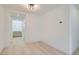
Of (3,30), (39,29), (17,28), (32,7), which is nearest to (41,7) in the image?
(32,7)

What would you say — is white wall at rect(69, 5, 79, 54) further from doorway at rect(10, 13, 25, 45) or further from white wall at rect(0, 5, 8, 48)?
white wall at rect(0, 5, 8, 48)

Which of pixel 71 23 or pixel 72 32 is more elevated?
pixel 71 23

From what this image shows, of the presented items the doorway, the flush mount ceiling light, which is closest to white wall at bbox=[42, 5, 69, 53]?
the flush mount ceiling light

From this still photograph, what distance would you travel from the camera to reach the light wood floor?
1.40 m

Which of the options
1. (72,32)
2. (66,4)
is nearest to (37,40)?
(72,32)

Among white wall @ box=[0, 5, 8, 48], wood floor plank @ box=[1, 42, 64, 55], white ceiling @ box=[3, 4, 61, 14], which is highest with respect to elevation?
white ceiling @ box=[3, 4, 61, 14]

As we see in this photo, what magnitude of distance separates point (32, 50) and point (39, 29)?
12.6 inches

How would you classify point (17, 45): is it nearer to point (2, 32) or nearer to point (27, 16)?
point (2, 32)

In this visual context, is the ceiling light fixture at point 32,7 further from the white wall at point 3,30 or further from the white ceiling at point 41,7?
the white wall at point 3,30

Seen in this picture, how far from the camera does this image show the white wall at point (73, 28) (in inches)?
53.2

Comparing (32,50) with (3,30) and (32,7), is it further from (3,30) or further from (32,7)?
(32,7)

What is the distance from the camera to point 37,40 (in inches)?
56.3

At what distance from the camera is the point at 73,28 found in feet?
4.55
